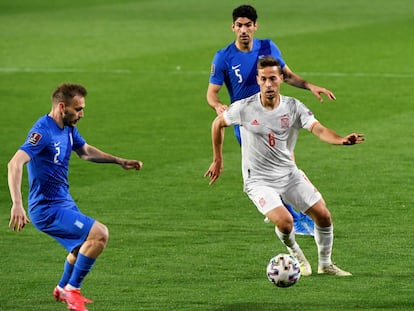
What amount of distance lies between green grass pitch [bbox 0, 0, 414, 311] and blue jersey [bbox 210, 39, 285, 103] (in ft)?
5.15

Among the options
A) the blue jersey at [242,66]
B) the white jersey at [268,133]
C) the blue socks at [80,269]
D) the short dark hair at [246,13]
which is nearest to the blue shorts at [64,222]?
the blue socks at [80,269]

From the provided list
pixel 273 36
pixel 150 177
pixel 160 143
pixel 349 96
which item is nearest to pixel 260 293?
pixel 150 177

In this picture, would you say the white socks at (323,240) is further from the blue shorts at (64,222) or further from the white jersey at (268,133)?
the blue shorts at (64,222)

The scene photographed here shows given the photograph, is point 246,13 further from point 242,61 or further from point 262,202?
point 262,202

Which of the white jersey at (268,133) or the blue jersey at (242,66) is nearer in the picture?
the white jersey at (268,133)

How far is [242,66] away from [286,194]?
2586mm

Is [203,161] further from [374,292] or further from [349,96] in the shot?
[374,292]

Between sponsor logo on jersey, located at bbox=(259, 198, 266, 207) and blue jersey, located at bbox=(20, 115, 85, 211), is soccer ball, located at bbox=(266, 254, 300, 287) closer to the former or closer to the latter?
sponsor logo on jersey, located at bbox=(259, 198, 266, 207)

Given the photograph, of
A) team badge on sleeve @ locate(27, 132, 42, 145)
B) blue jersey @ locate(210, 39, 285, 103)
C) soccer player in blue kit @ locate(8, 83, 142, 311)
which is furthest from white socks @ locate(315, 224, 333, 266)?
team badge on sleeve @ locate(27, 132, 42, 145)

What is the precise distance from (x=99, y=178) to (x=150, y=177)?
72cm

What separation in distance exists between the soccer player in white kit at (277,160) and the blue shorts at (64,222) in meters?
1.71

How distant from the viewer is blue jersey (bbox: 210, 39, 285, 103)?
13.8 meters

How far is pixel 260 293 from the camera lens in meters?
11.1

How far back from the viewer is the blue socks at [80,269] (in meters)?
10.6
